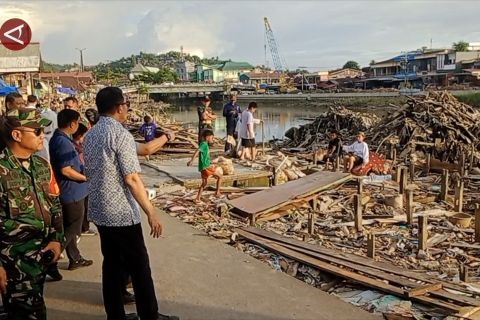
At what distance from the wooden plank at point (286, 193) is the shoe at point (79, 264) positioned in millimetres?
3336

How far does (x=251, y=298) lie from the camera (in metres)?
4.65

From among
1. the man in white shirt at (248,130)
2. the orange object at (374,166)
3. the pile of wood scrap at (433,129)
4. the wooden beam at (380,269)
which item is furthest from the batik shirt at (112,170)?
the pile of wood scrap at (433,129)

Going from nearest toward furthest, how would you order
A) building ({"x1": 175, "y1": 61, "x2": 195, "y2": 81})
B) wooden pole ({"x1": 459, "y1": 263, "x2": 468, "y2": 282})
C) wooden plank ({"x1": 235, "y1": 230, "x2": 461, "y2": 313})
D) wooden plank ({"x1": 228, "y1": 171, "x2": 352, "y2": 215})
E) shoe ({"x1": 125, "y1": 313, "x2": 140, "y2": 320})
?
shoe ({"x1": 125, "y1": 313, "x2": 140, "y2": 320}) < wooden plank ({"x1": 235, "y1": 230, "x2": 461, "y2": 313}) < wooden pole ({"x1": 459, "y1": 263, "x2": 468, "y2": 282}) < wooden plank ({"x1": 228, "y1": 171, "x2": 352, "y2": 215}) < building ({"x1": 175, "y1": 61, "x2": 195, "y2": 81})

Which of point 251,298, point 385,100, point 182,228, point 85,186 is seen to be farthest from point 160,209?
point 385,100

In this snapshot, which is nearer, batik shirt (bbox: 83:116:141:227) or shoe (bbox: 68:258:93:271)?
batik shirt (bbox: 83:116:141:227)

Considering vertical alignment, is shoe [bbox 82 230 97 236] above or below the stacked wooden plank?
above

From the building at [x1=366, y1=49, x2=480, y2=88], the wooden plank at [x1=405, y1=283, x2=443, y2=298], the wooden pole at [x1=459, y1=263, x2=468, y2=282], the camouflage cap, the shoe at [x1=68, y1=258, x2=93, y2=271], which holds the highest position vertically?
the building at [x1=366, y1=49, x2=480, y2=88]

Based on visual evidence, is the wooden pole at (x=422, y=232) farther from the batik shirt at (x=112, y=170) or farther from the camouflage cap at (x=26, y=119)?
the camouflage cap at (x=26, y=119)

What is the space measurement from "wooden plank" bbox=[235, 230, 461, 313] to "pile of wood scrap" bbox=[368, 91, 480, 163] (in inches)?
484

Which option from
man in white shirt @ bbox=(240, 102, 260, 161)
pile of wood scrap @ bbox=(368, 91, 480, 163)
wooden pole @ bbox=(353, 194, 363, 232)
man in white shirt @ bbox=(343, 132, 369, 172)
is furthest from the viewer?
pile of wood scrap @ bbox=(368, 91, 480, 163)

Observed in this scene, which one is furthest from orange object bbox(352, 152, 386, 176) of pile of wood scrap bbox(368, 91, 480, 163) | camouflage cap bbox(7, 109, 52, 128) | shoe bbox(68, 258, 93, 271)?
camouflage cap bbox(7, 109, 52, 128)

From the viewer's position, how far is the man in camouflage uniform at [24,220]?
3047 millimetres

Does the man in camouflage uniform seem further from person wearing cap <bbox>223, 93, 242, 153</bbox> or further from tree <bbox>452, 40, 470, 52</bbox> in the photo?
tree <bbox>452, 40, 470, 52</bbox>

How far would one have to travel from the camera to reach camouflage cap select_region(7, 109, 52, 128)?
3209mm
